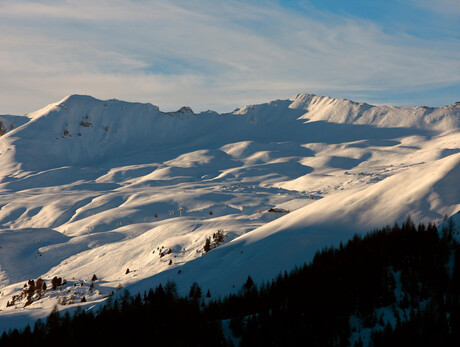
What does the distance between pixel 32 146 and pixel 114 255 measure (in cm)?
14687

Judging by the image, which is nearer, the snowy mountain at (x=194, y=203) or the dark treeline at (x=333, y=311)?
the dark treeline at (x=333, y=311)

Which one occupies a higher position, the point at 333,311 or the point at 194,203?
the point at 333,311

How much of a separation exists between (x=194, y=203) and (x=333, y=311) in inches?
3460

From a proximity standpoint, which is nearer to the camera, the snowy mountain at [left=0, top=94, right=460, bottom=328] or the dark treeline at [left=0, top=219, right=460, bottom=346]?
the dark treeline at [left=0, top=219, right=460, bottom=346]

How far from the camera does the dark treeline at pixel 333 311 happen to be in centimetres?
1299

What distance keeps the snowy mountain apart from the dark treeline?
10873 mm

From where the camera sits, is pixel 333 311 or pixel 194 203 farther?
pixel 194 203

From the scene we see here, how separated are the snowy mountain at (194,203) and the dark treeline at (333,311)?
10.9 metres

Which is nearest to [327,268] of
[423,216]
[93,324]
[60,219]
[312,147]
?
[93,324]

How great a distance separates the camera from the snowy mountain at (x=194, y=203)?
113ft

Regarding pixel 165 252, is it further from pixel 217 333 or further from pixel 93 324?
pixel 217 333

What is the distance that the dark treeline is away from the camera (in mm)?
12992

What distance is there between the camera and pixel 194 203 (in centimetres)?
10125

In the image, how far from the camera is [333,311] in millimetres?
14109
